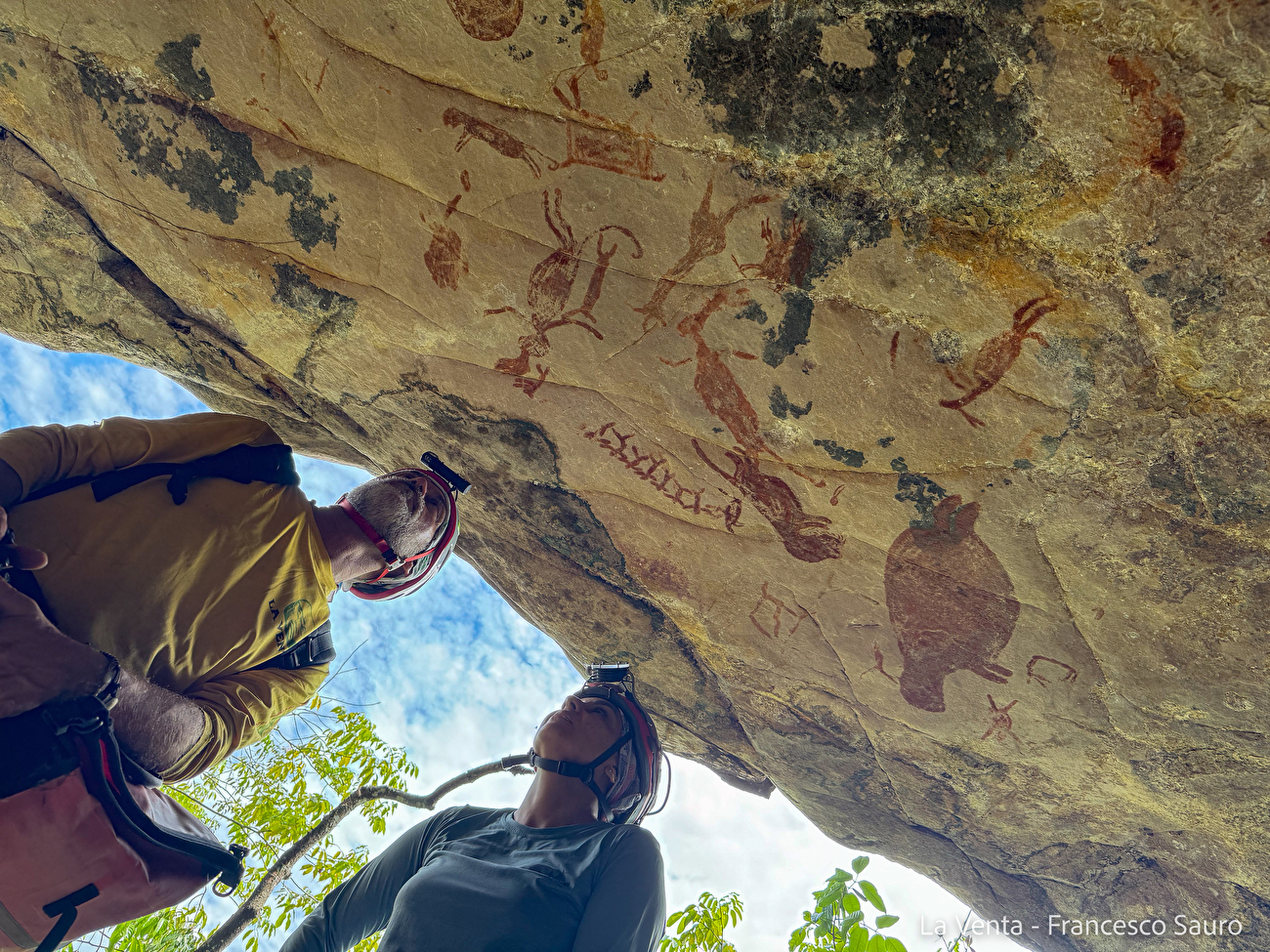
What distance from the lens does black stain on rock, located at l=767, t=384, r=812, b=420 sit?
2531mm

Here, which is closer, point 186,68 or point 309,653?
point 309,653

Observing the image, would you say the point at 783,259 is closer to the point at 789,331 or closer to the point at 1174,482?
the point at 789,331

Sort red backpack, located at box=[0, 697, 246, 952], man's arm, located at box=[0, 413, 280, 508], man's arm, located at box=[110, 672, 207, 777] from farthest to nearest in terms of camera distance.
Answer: man's arm, located at box=[0, 413, 280, 508] → man's arm, located at box=[110, 672, 207, 777] → red backpack, located at box=[0, 697, 246, 952]

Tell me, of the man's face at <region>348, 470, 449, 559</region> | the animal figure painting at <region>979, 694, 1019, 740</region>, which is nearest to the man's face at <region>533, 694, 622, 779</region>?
the man's face at <region>348, 470, 449, 559</region>

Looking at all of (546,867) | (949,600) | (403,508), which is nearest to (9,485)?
(403,508)

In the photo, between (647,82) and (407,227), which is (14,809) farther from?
(647,82)

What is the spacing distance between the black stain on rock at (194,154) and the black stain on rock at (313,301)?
0.60ft

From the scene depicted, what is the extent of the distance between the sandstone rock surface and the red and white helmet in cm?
31

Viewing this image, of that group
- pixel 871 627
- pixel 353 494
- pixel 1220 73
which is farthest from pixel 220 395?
pixel 1220 73

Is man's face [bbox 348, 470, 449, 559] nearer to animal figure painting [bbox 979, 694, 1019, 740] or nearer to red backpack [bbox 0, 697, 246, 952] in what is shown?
red backpack [bbox 0, 697, 246, 952]

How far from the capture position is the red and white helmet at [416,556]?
2.61 m

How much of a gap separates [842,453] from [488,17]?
6.11 feet

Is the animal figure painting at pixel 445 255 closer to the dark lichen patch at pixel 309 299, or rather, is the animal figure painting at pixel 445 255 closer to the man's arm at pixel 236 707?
the dark lichen patch at pixel 309 299

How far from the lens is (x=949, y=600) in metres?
2.77
